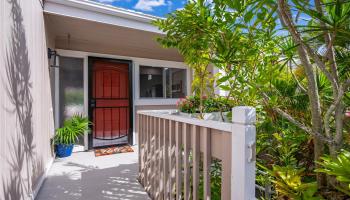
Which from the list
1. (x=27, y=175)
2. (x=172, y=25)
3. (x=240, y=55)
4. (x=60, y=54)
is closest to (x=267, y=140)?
(x=240, y=55)


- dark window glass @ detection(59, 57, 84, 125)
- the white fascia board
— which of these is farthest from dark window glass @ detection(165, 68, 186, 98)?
dark window glass @ detection(59, 57, 84, 125)

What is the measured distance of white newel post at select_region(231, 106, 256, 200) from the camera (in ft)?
2.92

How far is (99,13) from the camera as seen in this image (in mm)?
3086

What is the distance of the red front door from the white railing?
227 cm

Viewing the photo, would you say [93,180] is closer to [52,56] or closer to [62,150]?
[62,150]

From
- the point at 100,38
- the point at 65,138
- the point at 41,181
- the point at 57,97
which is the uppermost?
the point at 100,38

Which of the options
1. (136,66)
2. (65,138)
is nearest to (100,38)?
(136,66)

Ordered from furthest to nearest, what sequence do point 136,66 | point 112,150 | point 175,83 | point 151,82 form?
point 175,83
point 151,82
point 136,66
point 112,150

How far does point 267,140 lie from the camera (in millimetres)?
1989

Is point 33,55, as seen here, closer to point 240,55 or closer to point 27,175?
point 27,175

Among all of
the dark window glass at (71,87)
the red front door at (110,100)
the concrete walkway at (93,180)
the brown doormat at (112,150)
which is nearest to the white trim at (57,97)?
the dark window glass at (71,87)

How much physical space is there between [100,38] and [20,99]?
8.18ft

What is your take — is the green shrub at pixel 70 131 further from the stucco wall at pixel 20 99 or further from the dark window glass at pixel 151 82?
the dark window glass at pixel 151 82

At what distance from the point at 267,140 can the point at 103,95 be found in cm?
349
